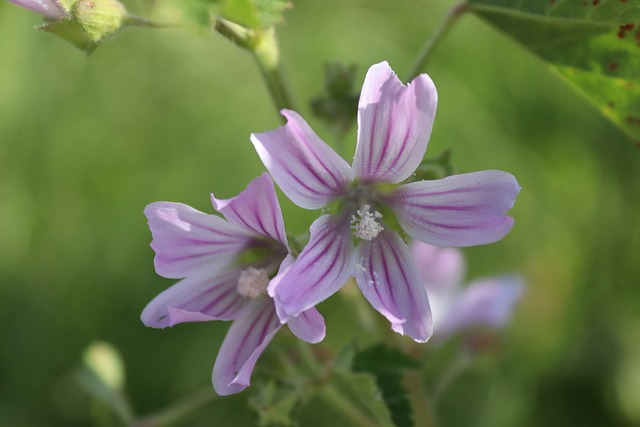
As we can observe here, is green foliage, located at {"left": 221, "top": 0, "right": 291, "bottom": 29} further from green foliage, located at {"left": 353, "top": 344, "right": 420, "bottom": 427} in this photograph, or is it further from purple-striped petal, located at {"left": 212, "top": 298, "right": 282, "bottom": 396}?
green foliage, located at {"left": 353, "top": 344, "right": 420, "bottom": 427}

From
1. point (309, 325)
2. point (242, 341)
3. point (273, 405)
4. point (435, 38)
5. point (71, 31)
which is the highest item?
point (435, 38)

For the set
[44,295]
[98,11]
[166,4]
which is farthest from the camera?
[44,295]

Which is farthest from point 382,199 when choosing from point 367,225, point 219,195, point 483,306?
point 219,195

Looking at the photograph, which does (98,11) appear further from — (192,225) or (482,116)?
(482,116)

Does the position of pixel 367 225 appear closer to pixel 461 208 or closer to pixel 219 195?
pixel 461 208

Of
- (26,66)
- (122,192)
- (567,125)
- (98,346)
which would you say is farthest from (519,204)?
(26,66)

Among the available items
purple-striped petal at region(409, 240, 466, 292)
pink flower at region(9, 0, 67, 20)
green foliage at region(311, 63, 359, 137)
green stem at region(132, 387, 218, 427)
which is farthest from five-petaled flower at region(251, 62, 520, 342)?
purple-striped petal at region(409, 240, 466, 292)
